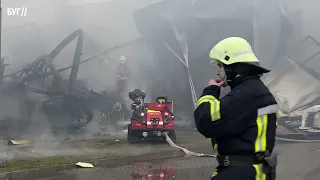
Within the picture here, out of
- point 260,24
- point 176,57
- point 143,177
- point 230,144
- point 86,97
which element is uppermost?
point 260,24

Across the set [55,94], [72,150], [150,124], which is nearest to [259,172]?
[72,150]

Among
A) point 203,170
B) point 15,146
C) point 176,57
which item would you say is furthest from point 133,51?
point 203,170

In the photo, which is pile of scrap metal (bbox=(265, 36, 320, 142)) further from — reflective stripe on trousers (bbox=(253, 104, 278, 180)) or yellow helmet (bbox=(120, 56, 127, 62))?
reflective stripe on trousers (bbox=(253, 104, 278, 180))

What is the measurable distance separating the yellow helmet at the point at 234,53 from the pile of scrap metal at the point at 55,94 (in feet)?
30.5

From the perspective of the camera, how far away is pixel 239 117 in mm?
1682

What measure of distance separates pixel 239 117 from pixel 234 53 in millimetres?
269

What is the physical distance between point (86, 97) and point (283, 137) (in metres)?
5.20

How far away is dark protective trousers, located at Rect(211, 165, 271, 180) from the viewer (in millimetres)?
1709

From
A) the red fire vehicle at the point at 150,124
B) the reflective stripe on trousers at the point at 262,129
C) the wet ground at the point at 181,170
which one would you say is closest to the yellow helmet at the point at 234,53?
the reflective stripe on trousers at the point at 262,129

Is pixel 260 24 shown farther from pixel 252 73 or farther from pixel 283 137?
pixel 252 73

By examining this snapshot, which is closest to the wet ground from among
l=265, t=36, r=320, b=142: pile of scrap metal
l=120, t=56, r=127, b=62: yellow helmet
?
l=265, t=36, r=320, b=142: pile of scrap metal

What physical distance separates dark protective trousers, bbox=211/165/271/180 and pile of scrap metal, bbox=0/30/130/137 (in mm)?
9303

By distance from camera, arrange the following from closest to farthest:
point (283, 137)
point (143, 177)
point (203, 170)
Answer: point (143, 177), point (203, 170), point (283, 137)

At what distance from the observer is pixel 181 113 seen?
12.0 meters
